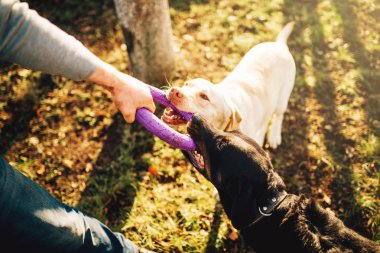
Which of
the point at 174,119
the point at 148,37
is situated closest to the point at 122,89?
the point at 174,119

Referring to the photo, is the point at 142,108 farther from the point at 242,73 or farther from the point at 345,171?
the point at 345,171

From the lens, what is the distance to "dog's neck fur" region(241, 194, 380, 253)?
2270mm

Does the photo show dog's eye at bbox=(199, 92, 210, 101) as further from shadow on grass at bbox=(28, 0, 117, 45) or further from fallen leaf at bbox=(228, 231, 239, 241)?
shadow on grass at bbox=(28, 0, 117, 45)

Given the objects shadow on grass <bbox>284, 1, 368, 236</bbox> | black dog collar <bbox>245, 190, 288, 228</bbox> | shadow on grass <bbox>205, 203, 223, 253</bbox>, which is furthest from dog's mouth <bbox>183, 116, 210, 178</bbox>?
shadow on grass <bbox>284, 1, 368, 236</bbox>

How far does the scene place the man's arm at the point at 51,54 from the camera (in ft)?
6.07

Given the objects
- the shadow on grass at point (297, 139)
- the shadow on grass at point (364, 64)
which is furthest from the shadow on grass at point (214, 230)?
the shadow on grass at point (364, 64)

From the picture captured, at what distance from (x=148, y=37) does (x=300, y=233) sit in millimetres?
2769

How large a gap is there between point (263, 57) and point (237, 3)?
257cm

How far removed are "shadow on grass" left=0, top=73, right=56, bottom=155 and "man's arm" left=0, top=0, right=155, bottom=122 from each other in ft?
7.93

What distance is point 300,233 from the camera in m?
2.27

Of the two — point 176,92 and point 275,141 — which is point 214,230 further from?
point 176,92

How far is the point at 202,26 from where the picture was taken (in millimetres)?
5367

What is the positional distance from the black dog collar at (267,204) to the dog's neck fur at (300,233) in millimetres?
48

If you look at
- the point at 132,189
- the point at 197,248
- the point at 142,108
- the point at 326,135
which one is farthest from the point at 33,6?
the point at 326,135
